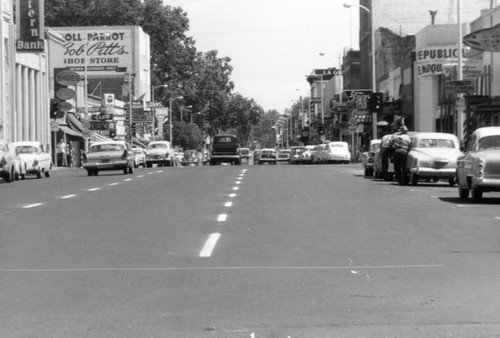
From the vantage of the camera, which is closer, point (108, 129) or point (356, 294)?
point (356, 294)

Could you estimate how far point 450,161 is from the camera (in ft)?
104

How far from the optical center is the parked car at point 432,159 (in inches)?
1249

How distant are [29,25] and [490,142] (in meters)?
43.3

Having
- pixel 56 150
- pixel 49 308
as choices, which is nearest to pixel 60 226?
pixel 49 308

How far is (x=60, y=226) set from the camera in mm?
18219

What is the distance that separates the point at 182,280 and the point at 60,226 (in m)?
7.15

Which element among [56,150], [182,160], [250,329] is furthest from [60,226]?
[182,160]

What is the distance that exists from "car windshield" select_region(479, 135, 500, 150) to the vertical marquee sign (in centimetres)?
4250

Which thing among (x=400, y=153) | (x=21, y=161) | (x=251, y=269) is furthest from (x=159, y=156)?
(x=251, y=269)

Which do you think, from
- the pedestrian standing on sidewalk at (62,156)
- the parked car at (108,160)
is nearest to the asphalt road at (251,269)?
the parked car at (108,160)

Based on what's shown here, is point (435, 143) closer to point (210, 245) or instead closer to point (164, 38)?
point (210, 245)

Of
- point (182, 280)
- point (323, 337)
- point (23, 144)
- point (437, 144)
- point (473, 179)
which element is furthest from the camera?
point (23, 144)

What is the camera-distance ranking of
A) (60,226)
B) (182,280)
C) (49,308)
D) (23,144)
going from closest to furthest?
(49,308), (182,280), (60,226), (23,144)

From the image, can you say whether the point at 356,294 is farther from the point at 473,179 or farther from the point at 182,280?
the point at 473,179
